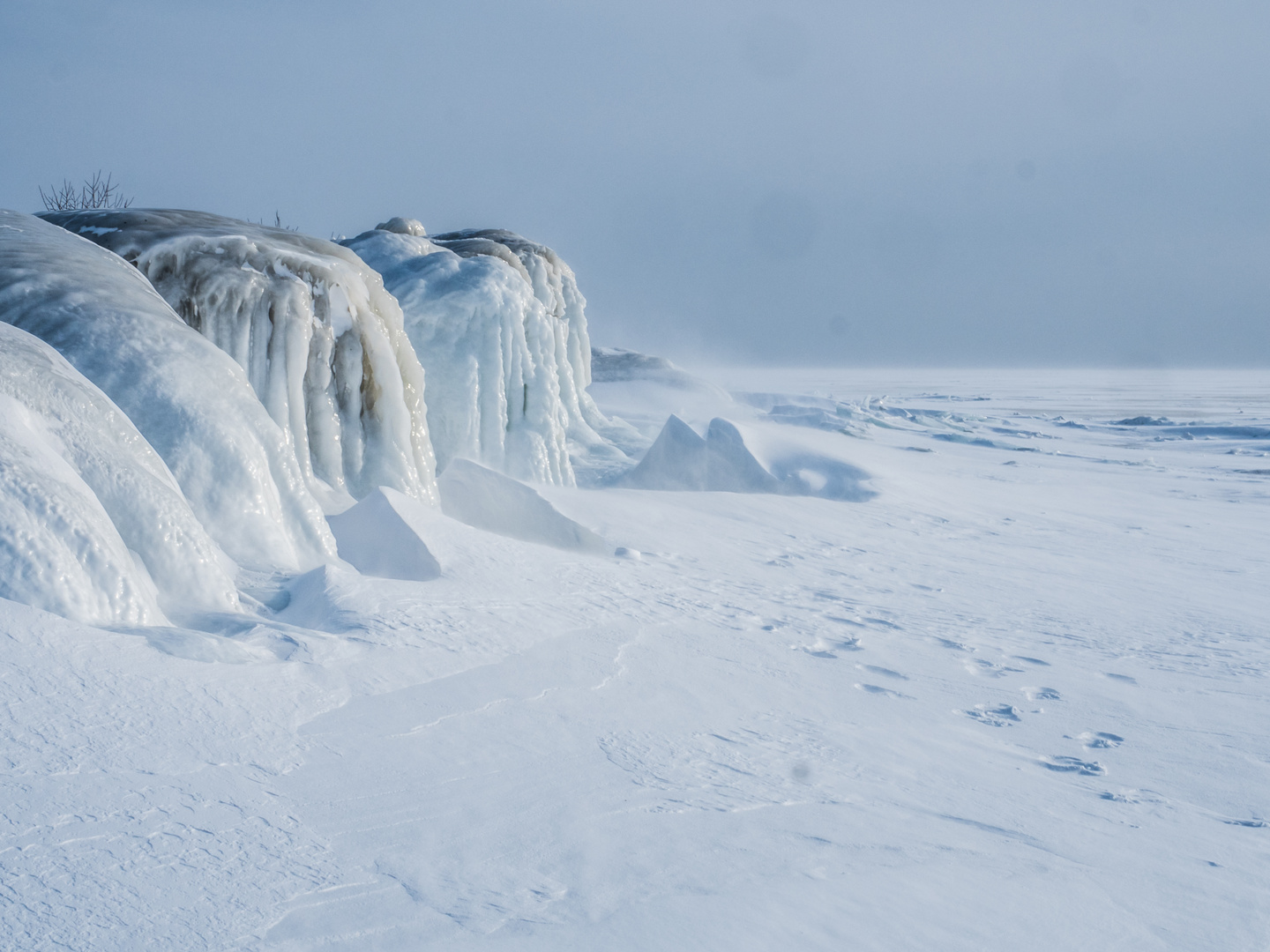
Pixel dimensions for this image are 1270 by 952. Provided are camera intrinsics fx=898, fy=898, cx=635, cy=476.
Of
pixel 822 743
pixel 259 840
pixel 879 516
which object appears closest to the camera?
pixel 259 840

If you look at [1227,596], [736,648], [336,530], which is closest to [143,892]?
[736,648]

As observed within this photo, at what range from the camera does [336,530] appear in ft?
16.3

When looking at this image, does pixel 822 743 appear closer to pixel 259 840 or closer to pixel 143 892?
pixel 259 840

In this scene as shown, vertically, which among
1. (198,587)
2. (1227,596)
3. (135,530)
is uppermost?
(135,530)

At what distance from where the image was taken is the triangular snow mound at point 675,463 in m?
10.5

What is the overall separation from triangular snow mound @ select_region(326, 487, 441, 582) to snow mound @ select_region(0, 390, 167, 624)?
141 centimetres

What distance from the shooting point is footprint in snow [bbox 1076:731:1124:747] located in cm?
308

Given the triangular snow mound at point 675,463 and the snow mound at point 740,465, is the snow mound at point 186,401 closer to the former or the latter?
the snow mound at point 740,465

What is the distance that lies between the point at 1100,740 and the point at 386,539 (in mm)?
3335

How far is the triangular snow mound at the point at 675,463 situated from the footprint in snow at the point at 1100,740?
721 centimetres

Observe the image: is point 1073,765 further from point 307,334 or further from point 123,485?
point 307,334

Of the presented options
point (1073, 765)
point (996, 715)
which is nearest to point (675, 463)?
point (996, 715)

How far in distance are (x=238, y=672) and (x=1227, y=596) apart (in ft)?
19.2

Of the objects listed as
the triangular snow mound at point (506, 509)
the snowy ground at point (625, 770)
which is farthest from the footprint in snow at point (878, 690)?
the triangular snow mound at point (506, 509)
